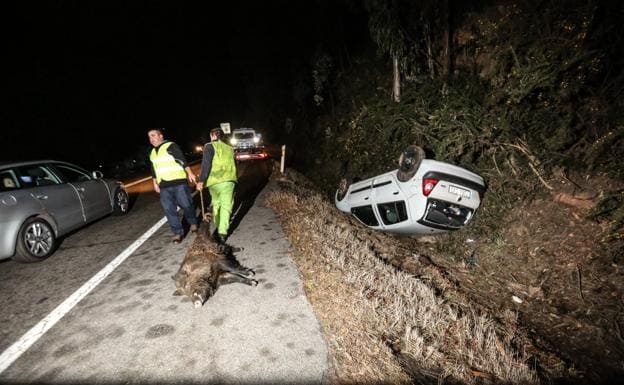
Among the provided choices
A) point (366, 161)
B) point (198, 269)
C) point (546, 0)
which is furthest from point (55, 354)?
point (366, 161)

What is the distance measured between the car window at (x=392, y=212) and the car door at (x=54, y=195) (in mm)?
6007

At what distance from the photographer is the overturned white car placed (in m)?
5.32

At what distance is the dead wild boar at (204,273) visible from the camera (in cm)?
359

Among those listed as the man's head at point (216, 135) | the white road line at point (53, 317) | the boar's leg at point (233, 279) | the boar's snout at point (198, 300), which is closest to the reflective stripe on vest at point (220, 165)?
the man's head at point (216, 135)

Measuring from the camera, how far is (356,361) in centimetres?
252

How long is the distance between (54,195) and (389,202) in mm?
6179

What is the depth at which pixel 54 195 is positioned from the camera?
17.8ft

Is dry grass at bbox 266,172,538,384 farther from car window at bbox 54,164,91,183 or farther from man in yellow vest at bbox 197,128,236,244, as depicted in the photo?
car window at bbox 54,164,91,183

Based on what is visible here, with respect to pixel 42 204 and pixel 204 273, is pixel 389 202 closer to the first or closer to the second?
pixel 204 273

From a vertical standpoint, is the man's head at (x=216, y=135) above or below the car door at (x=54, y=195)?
above

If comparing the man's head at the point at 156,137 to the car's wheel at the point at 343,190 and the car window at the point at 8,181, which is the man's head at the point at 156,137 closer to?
the car window at the point at 8,181

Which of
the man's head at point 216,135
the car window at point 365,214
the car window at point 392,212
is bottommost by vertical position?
the car window at point 365,214

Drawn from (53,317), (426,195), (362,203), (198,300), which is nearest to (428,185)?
(426,195)

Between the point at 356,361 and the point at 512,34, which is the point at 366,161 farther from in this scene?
the point at 356,361
